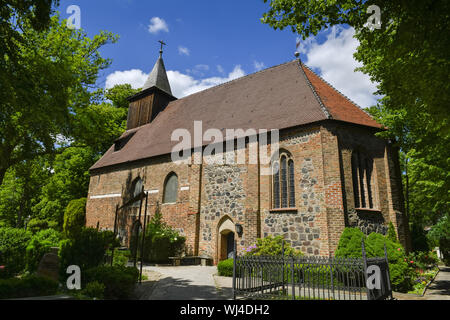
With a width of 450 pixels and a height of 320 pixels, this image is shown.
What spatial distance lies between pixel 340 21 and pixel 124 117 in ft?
96.9

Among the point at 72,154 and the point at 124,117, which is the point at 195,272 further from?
the point at 124,117

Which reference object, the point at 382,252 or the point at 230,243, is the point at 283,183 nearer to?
the point at 230,243

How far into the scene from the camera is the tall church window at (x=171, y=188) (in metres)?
17.8

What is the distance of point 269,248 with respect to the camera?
12.0m

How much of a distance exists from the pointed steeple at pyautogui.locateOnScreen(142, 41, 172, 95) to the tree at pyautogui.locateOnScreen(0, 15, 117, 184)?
7.61m

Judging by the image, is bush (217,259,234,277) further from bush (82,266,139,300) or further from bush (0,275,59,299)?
bush (0,275,59,299)

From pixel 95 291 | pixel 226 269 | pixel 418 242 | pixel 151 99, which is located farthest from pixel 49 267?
pixel 418 242

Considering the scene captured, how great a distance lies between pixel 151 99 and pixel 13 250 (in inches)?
655

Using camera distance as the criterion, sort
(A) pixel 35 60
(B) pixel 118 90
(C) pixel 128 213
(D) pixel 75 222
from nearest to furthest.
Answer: (A) pixel 35 60, (C) pixel 128 213, (D) pixel 75 222, (B) pixel 118 90

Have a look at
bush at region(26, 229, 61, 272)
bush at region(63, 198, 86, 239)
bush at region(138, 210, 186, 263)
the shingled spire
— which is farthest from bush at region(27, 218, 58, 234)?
bush at region(26, 229, 61, 272)

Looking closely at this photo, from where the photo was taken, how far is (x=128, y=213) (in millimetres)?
20219

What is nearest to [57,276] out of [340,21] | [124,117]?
[340,21]

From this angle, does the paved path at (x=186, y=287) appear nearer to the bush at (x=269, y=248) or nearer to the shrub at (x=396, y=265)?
the bush at (x=269, y=248)

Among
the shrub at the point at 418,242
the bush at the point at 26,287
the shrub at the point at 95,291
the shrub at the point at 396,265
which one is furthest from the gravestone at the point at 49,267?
the shrub at the point at 418,242
